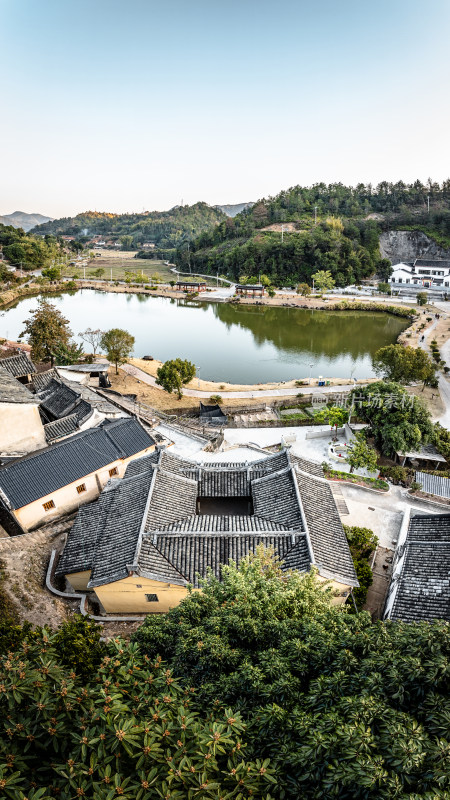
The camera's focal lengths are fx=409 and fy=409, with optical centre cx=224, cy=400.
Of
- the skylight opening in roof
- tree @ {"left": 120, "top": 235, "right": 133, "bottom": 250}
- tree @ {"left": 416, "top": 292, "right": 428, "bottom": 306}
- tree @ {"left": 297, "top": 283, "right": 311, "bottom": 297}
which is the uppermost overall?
tree @ {"left": 120, "top": 235, "right": 133, "bottom": 250}

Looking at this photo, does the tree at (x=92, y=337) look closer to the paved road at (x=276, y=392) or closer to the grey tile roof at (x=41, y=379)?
the paved road at (x=276, y=392)

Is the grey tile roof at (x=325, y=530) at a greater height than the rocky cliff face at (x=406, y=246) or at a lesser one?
lesser

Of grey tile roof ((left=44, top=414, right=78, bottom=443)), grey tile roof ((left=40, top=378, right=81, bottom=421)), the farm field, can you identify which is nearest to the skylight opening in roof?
grey tile roof ((left=44, top=414, right=78, bottom=443))

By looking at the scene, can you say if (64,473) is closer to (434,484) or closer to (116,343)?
(434,484)

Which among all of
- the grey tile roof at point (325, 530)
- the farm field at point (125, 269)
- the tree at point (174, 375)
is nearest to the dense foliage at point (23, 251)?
the farm field at point (125, 269)

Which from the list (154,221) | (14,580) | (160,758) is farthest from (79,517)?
(154,221)

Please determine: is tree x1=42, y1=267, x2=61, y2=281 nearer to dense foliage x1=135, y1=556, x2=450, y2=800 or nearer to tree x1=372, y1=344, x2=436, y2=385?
tree x1=372, y1=344, x2=436, y2=385
